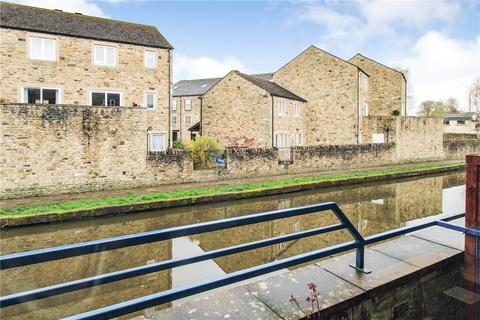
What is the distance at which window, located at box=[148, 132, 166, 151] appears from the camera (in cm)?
2170

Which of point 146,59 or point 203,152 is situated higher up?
point 146,59

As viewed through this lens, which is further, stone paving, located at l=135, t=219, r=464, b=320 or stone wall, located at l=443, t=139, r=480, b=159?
stone wall, located at l=443, t=139, r=480, b=159

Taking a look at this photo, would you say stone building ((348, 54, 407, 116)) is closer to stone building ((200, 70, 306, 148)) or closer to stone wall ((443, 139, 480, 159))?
stone wall ((443, 139, 480, 159))

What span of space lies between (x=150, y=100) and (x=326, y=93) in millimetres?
15667

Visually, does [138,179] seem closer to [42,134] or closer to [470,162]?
[42,134]

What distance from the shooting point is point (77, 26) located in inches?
783

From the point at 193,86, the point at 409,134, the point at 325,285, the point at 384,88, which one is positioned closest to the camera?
the point at 325,285

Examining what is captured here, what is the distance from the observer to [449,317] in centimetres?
418

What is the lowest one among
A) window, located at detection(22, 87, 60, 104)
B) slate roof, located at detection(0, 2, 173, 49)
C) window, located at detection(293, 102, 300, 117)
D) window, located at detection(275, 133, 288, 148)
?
window, located at detection(275, 133, 288, 148)

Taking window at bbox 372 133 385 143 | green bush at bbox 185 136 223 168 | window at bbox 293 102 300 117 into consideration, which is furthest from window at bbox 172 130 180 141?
green bush at bbox 185 136 223 168

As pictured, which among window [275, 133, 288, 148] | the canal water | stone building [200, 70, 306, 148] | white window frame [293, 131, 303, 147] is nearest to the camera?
the canal water

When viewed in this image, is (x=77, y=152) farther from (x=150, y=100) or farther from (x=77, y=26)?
(x=77, y=26)

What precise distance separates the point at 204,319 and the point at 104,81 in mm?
19902

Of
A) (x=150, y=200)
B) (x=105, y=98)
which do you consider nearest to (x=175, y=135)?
(x=105, y=98)
